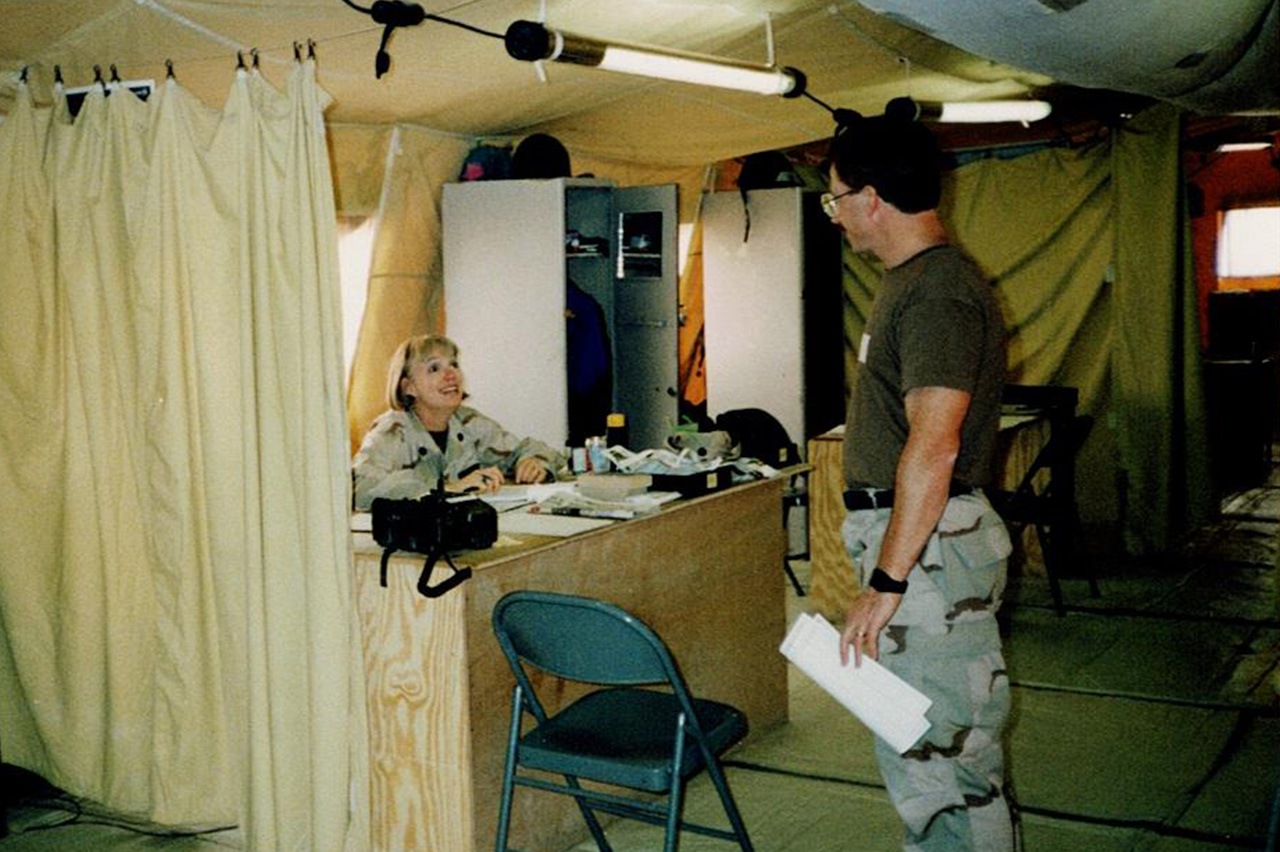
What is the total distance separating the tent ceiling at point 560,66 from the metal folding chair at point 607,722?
137cm

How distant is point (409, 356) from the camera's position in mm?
4551

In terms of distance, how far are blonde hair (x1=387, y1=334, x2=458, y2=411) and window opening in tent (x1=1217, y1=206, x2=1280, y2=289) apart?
9.16 meters

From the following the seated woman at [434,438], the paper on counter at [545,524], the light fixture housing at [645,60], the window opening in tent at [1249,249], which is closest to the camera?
the paper on counter at [545,524]

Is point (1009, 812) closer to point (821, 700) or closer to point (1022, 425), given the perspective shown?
point (821, 700)

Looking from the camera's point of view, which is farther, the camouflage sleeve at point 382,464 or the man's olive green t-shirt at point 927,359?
the camouflage sleeve at point 382,464

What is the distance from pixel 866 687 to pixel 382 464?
2352 millimetres

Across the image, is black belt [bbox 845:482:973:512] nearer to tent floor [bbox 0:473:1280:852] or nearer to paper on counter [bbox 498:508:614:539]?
paper on counter [bbox 498:508:614:539]

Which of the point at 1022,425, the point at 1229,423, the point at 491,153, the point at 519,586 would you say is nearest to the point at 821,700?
the point at 519,586

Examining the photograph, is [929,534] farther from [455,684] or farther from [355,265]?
[355,265]

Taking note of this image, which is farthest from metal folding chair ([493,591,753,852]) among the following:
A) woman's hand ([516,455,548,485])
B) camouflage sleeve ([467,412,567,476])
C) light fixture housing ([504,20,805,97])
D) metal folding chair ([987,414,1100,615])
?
metal folding chair ([987,414,1100,615])

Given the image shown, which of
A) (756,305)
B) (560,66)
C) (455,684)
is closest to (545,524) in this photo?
(455,684)

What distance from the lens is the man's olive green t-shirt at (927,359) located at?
2445mm

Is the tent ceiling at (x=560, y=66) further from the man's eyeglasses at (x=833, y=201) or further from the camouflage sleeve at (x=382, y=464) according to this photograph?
the camouflage sleeve at (x=382, y=464)

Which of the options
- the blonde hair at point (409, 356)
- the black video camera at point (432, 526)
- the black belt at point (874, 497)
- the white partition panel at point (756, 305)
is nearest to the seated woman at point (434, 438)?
the blonde hair at point (409, 356)
